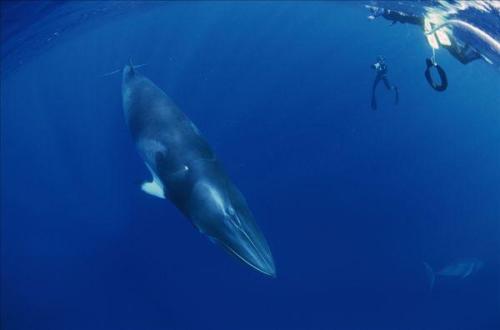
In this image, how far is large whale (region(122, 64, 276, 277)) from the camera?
507cm

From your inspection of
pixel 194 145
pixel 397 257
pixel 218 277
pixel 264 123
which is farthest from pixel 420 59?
pixel 194 145

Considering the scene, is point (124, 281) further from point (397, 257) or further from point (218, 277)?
point (397, 257)

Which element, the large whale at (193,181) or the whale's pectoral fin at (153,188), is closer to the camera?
the large whale at (193,181)

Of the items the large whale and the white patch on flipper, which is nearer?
the large whale

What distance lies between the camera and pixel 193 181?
5.57m

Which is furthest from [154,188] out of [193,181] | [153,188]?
[193,181]

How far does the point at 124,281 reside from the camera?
2148 centimetres

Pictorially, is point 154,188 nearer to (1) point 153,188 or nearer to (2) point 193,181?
(1) point 153,188

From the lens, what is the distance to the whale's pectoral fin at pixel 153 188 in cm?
611

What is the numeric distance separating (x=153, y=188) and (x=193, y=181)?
1001 mm

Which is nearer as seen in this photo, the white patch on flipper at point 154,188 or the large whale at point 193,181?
the large whale at point 193,181

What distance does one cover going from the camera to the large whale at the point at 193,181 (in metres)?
5.07

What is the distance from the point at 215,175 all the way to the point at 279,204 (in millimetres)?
16403

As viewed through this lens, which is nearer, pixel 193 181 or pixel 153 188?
pixel 193 181
